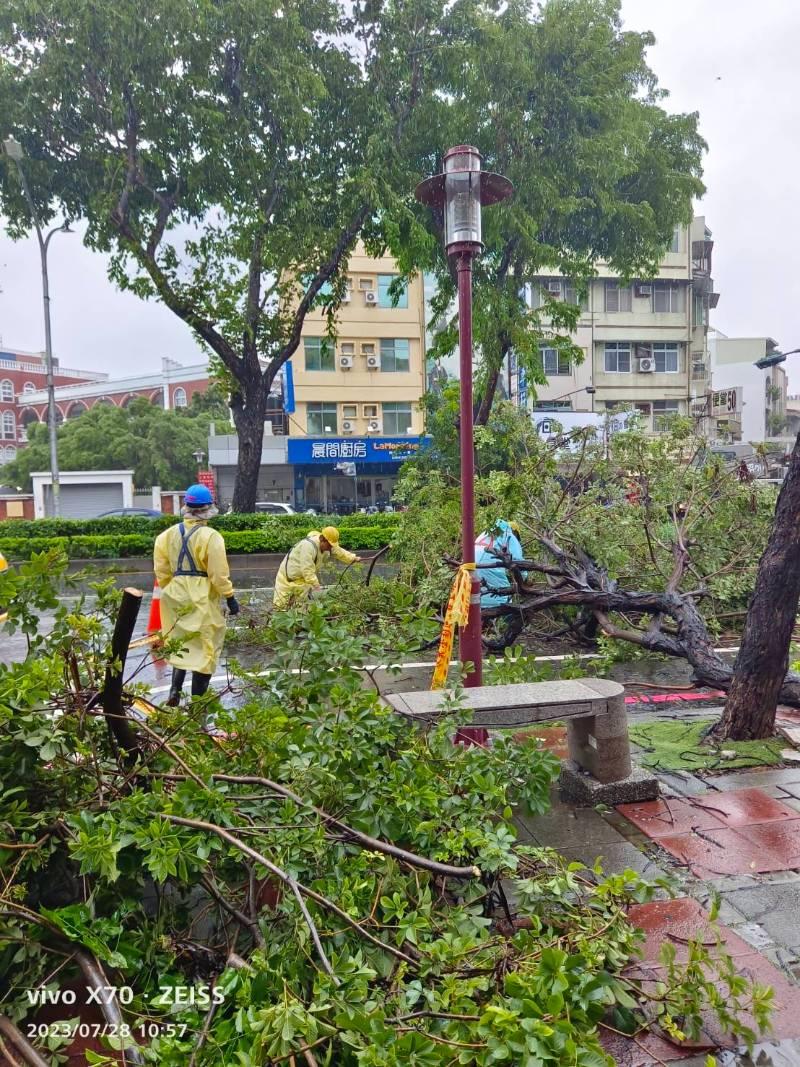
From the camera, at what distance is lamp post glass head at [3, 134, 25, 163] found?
15.0 meters

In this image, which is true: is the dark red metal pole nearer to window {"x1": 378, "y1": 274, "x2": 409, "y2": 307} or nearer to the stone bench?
the stone bench

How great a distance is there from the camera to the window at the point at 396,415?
37.3 metres

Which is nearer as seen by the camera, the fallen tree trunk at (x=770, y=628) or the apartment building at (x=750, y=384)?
the fallen tree trunk at (x=770, y=628)

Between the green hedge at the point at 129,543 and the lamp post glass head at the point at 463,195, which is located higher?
the lamp post glass head at the point at 463,195

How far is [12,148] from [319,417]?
22161mm

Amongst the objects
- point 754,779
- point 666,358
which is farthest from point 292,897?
point 666,358

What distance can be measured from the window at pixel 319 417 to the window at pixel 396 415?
248 centimetres

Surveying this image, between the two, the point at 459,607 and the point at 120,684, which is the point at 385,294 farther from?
the point at 120,684

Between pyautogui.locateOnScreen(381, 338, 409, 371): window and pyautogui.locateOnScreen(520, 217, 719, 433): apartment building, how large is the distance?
5610mm

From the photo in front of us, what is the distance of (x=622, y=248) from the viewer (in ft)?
62.9

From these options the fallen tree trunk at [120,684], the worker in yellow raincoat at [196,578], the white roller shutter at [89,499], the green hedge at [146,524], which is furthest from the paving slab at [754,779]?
the white roller shutter at [89,499]

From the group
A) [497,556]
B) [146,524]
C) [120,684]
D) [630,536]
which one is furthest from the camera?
[146,524]

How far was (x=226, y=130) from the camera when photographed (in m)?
16.1

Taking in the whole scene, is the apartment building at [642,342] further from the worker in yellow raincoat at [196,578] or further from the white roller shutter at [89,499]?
the worker in yellow raincoat at [196,578]
